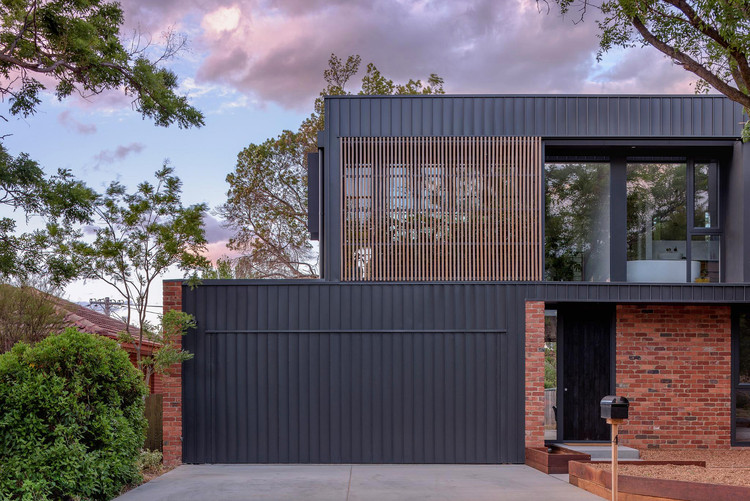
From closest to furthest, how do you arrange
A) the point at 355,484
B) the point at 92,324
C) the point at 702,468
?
1. the point at 355,484
2. the point at 702,468
3. the point at 92,324

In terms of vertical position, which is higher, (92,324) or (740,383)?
(92,324)

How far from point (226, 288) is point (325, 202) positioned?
2176mm

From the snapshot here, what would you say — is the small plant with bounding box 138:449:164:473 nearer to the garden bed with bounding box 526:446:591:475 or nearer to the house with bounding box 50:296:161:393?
the house with bounding box 50:296:161:393

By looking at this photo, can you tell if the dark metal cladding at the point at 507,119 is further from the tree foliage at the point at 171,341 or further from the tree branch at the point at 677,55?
the tree foliage at the point at 171,341

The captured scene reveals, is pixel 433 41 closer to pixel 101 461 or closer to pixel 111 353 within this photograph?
pixel 111 353

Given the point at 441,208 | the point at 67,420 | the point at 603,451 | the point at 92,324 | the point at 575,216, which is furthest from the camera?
the point at 92,324

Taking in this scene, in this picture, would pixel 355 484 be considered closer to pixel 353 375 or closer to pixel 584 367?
pixel 353 375

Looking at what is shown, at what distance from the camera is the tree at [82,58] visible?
11586 millimetres

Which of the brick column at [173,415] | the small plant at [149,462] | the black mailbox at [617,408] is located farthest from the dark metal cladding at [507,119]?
the black mailbox at [617,408]

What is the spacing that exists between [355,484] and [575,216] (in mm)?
6228

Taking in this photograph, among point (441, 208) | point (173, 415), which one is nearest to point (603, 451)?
point (441, 208)

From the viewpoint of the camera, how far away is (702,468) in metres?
8.92

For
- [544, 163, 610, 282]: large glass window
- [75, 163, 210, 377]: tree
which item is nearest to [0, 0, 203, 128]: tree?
[75, 163, 210, 377]: tree

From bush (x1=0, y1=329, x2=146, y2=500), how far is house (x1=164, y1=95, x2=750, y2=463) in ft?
7.38
